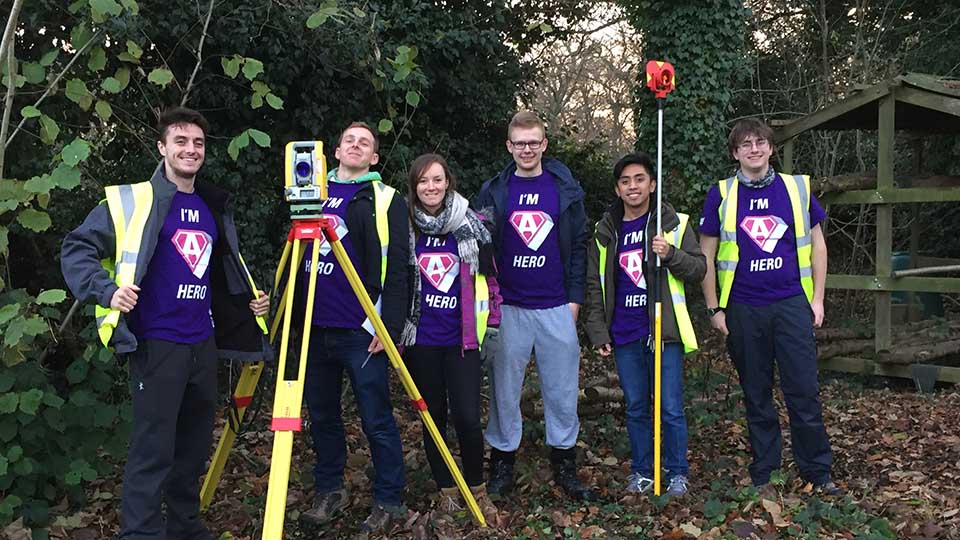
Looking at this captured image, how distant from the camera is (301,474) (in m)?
5.60

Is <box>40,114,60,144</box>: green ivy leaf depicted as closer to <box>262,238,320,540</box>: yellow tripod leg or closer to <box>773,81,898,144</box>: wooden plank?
<box>262,238,320,540</box>: yellow tripod leg

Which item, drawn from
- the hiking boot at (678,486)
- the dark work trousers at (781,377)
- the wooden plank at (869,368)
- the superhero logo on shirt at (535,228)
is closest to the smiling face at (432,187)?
the superhero logo on shirt at (535,228)

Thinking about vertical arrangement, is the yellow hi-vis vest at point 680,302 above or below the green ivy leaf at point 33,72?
below

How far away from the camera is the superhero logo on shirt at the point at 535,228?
16.2 ft

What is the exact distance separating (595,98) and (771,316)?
18.0 m

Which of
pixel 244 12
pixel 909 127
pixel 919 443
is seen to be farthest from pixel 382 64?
pixel 909 127

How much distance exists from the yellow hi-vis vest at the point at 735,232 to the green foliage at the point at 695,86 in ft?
18.9

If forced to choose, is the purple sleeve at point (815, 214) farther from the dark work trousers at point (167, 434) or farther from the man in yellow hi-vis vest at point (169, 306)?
the dark work trousers at point (167, 434)

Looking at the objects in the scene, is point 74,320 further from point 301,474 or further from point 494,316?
point 494,316

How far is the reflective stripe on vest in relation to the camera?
15.3ft

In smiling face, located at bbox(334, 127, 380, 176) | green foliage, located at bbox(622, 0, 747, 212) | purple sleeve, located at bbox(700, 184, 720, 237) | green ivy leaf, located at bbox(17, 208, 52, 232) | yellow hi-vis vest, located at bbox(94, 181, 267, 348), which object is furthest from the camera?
green foliage, located at bbox(622, 0, 747, 212)

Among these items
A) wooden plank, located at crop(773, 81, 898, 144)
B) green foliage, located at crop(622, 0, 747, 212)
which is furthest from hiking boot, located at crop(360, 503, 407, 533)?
green foliage, located at crop(622, 0, 747, 212)

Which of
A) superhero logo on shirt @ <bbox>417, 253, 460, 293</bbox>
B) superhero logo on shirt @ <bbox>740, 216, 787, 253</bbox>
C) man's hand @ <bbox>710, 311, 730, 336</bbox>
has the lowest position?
man's hand @ <bbox>710, 311, 730, 336</bbox>

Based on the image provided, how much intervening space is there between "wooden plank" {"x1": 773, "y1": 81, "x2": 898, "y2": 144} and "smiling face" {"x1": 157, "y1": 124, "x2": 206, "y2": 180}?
6386 mm
